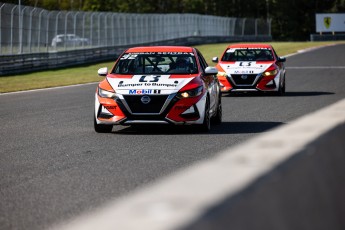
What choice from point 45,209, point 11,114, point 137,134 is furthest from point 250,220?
point 11,114

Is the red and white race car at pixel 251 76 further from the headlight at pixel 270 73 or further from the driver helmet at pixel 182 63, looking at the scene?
the driver helmet at pixel 182 63

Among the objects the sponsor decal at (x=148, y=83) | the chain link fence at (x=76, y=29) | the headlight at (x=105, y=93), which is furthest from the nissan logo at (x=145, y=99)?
the chain link fence at (x=76, y=29)

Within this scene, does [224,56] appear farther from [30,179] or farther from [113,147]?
[30,179]

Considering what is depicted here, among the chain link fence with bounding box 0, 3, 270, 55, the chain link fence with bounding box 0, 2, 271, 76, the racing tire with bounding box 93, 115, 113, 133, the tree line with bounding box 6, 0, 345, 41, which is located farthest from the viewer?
the tree line with bounding box 6, 0, 345, 41

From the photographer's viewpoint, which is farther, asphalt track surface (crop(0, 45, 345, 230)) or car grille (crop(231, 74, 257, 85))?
car grille (crop(231, 74, 257, 85))

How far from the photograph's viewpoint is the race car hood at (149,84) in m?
14.6

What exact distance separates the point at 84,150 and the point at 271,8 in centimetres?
14461

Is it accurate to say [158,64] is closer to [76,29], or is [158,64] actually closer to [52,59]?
[52,59]

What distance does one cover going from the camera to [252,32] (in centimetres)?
11006

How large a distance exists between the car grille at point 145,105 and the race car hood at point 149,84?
0.25 feet

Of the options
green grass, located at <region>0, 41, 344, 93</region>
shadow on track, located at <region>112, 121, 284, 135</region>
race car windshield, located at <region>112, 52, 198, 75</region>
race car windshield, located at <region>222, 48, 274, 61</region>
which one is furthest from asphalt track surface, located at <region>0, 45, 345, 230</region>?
green grass, located at <region>0, 41, 344, 93</region>

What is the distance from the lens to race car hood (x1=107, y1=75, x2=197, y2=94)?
575 inches

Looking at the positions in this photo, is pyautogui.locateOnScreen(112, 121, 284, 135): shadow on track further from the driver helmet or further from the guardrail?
the guardrail

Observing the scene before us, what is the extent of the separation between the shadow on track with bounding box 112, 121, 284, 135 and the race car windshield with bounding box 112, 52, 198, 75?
94 centimetres
